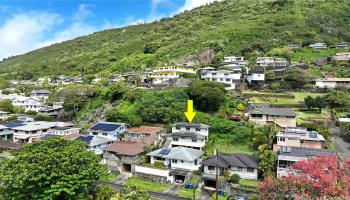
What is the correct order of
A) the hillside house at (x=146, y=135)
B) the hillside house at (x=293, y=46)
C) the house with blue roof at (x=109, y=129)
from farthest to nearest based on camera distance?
the hillside house at (x=293, y=46)
the house with blue roof at (x=109, y=129)
the hillside house at (x=146, y=135)

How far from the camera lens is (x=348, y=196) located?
17.7 meters

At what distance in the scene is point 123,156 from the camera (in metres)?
35.8

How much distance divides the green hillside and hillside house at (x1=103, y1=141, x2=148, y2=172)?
47048 mm

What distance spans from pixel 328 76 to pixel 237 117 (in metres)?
28.4

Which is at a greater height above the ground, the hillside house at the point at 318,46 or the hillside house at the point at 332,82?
the hillside house at the point at 318,46

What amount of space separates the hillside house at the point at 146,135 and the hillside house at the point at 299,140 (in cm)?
1453

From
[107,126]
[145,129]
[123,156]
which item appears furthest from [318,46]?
[123,156]

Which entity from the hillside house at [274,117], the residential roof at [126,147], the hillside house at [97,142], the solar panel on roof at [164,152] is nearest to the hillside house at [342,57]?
the hillside house at [274,117]

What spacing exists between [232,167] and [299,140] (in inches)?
334

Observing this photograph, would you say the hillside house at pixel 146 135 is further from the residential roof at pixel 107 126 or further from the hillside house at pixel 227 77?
the hillside house at pixel 227 77

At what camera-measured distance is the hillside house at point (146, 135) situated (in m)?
39.8

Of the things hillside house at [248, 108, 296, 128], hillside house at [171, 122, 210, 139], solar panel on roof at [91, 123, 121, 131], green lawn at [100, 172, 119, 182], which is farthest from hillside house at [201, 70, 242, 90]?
green lawn at [100, 172, 119, 182]

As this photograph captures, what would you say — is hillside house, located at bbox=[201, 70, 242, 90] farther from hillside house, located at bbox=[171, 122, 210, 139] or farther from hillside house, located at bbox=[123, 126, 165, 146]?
hillside house, located at bbox=[123, 126, 165, 146]

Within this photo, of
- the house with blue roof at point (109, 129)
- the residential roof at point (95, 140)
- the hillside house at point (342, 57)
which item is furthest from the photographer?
the hillside house at point (342, 57)
